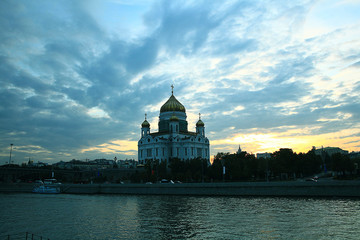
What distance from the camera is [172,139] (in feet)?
349

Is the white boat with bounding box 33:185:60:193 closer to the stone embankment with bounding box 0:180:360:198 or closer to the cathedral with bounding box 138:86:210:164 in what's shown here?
the stone embankment with bounding box 0:180:360:198

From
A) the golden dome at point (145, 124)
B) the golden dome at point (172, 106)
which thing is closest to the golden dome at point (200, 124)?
the golden dome at point (172, 106)

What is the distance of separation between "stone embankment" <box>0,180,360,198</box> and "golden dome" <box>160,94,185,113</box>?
151ft

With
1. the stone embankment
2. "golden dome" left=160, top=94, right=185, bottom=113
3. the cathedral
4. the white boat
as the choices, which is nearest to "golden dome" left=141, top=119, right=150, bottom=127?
the cathedral

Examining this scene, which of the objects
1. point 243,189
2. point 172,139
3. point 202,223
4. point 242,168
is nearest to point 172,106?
point 172,139

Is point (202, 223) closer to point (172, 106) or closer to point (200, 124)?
point (172, 106)

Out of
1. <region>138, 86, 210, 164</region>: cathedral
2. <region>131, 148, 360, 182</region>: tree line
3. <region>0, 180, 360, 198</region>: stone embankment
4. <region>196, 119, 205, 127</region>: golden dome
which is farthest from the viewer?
<region>196, 119, 205, 127</region>: golden dome

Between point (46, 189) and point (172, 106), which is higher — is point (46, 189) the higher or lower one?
the lower one

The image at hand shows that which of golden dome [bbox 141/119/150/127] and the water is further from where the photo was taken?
golden dome [bbox 141/119/150/127]

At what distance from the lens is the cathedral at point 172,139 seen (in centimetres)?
10500

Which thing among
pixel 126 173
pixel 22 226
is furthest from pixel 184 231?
pixel 126 173

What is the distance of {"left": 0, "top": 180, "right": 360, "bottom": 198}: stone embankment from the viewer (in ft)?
146

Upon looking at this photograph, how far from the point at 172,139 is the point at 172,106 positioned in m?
12.8

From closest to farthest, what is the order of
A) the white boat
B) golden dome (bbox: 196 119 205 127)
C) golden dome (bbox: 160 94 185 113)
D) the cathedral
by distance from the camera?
the white boat, the cathedral, golden dome (bbox: 160 94 185 113), golden dome (bbox: 196 119 205 127)
